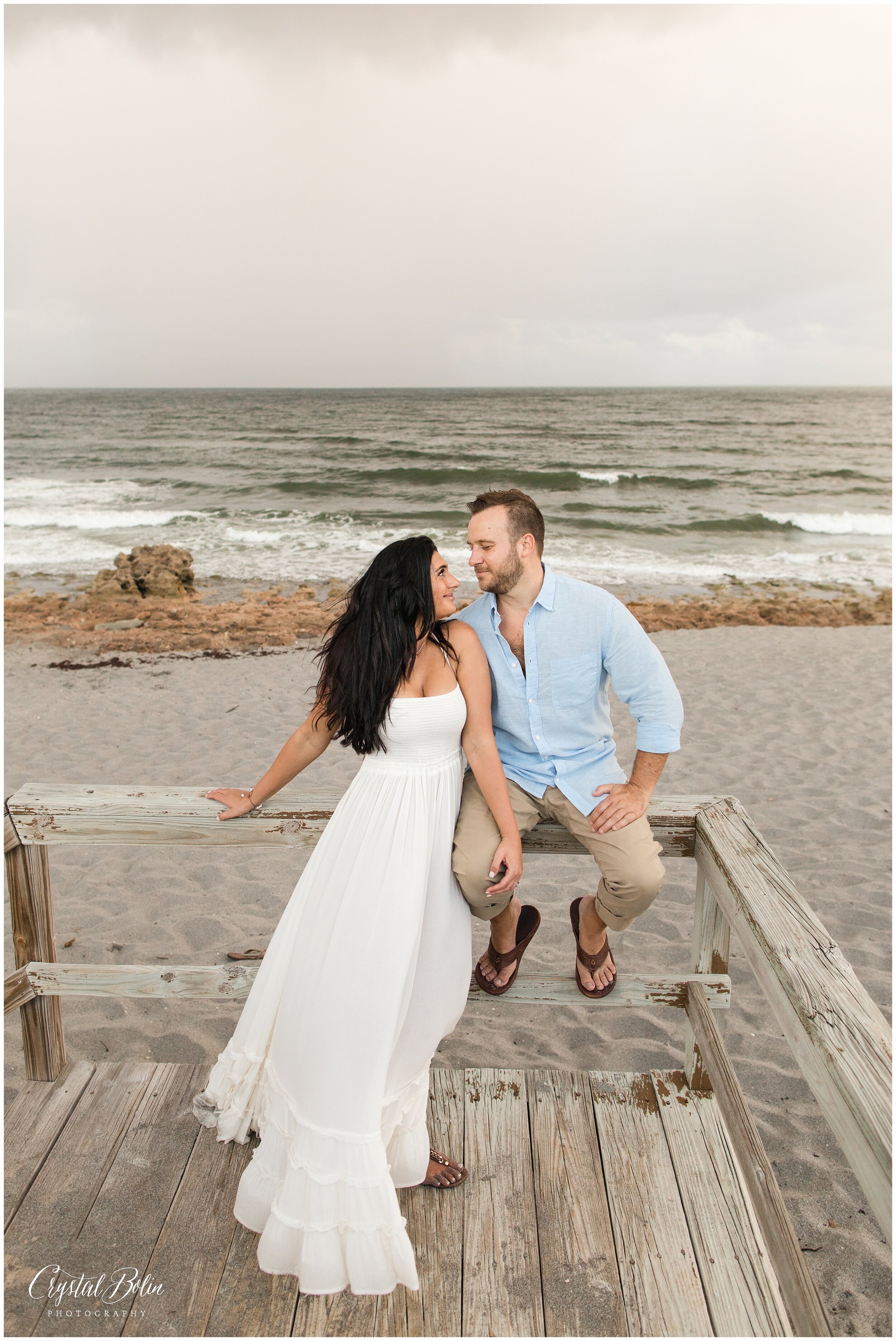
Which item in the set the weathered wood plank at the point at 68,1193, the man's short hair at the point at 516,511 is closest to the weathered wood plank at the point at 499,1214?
the weathered wood plank at the point at 68,1193

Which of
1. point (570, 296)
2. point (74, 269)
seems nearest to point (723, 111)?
point (570, 296)

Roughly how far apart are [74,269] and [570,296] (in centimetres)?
2321

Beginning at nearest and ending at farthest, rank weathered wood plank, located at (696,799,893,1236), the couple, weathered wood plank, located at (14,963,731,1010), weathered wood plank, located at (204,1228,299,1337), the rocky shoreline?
weathered wood plank, located at (696,799,893,1236), weathered wood plank, located at (204,1228,299,1337), the couple, weathered wood plank, located at (14,963,731,1010), the rocky shoreline

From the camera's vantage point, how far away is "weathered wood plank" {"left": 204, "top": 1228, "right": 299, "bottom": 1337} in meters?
1.80

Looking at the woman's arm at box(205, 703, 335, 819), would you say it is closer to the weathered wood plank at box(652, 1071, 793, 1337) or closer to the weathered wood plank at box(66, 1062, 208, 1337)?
the weathered wood plank at box(66, 1062, 208, 1337)

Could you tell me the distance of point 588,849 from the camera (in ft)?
8.04

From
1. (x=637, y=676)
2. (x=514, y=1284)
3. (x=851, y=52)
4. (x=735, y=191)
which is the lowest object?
(x=514, y=1284)

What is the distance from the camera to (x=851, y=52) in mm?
16344

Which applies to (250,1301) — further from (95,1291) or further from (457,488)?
(457,488)

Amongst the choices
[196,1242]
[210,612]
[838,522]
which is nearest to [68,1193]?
[196,1242]

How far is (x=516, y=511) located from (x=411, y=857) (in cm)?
117

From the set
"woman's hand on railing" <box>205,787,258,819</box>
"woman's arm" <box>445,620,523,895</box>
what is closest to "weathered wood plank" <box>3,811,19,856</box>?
"woman's hand on railing" <box>205,787,258,819</box>

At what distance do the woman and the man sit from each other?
0.30 meters

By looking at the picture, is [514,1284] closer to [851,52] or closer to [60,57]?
[851,52]
